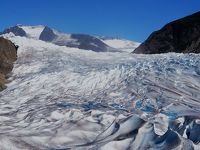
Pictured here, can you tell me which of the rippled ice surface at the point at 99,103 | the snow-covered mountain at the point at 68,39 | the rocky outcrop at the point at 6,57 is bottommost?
the rippled ice surface at the point at 99,103

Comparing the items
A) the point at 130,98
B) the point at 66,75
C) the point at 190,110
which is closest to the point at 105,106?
the point at 130,98

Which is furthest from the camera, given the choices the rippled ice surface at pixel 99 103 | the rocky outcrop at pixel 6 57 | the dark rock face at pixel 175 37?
the dark rock face at pixel 175 37

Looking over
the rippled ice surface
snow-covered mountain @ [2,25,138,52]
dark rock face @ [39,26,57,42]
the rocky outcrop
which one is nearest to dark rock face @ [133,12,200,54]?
the rippled ice surface

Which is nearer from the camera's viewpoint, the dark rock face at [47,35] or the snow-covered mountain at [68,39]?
the snow-covered mountain at [68,39]

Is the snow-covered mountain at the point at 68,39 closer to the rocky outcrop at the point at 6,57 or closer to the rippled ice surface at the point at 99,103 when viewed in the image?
the rocky outcrop at the point at 6,57

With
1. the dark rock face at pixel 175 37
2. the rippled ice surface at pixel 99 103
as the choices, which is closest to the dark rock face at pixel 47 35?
the dark rock face at pixel 175 37

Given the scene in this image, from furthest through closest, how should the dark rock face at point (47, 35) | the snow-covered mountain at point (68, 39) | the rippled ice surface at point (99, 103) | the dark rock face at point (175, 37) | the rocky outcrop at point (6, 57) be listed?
the dark rock face at point (47, 35) → the snow-covered mountain at point (68, 39) → the dark rock face at point (175, 37) → the rocky outcrop at point (6, 57) → the rippled ice surface at point (99, 103)

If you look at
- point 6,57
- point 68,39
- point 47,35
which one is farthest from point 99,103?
point 47,35
